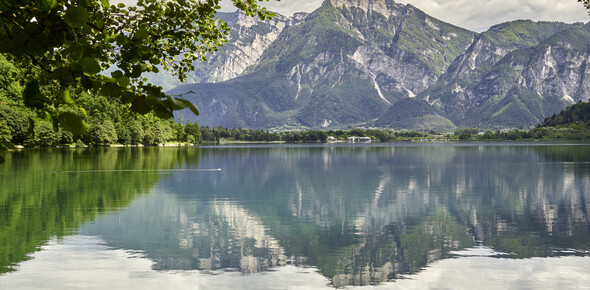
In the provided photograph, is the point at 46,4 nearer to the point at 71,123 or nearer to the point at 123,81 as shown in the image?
the point at 123,81

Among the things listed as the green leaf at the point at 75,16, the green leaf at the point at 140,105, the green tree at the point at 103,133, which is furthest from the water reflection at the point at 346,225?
the green tree at the point at 103,133

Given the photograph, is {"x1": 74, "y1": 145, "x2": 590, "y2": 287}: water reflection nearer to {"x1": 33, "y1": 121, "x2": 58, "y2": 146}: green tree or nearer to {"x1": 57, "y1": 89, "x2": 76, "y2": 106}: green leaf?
{"x1": 57, "y1": 89, "x2": 76, "y2": 106}: green leaf

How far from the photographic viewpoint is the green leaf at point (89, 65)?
14.3 feet

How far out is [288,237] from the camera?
25.8 metres

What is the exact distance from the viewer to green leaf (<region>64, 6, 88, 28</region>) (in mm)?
4145

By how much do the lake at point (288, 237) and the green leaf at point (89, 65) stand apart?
13948 mm

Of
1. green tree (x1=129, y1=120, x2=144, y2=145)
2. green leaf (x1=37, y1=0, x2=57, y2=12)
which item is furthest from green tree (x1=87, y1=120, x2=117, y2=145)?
green leaf (x1=37, y1=0, x2=57, y2=12)

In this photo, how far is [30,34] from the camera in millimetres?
4285

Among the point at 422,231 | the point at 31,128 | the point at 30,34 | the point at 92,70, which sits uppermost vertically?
the point at 30,34

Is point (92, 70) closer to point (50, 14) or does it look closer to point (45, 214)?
point (50, 14)

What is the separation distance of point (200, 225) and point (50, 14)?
25.5m

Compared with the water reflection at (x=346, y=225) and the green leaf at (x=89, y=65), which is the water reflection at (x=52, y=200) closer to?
the water reflection at (x=346, y=225)

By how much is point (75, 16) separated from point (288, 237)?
73.5 feet

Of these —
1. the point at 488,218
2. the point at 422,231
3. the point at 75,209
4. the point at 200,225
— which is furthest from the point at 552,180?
the point at 75,209
